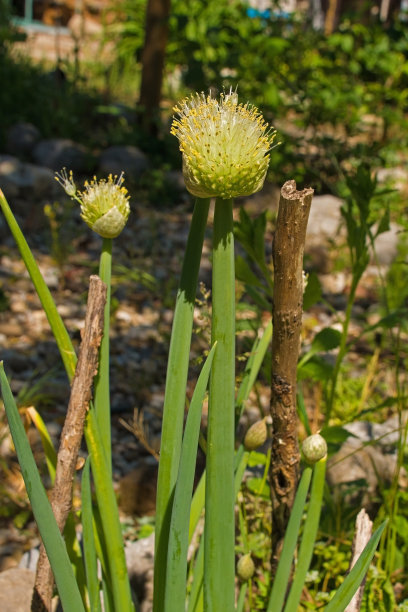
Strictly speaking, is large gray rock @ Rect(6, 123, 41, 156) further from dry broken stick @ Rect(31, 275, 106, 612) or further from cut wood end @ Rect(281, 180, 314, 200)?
cut wood end @ Rect(281, 180, 314, 200)

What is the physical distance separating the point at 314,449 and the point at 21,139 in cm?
488

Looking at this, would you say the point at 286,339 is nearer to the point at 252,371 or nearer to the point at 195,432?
the point at 252,371

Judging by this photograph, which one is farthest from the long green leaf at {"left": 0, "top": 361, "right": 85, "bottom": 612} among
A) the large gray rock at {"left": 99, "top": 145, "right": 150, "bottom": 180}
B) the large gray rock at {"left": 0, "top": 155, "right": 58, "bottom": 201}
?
the large gray rock at {"left": 99, "top": 145, "right": 150, "bottom": 180}

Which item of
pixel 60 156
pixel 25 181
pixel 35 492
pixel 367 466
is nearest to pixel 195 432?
pixel 35 492

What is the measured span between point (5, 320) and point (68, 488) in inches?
91.4

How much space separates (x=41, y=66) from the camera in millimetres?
6582

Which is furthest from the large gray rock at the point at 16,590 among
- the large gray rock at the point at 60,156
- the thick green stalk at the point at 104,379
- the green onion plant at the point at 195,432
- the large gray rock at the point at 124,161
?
the large gray rock at the point at 60,156

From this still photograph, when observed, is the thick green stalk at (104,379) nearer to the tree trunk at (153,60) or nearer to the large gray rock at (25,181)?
the large gray rock at (25,181)

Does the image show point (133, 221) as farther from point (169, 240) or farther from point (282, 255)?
point (282, 255)

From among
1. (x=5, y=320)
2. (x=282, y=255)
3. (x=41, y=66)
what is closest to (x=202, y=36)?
(x=41, y=66)

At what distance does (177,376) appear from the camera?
103 centimetres

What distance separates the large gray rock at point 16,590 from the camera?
5.01 feet

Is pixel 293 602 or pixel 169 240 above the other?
pixel 169 240

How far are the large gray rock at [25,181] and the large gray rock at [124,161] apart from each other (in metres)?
0.51
